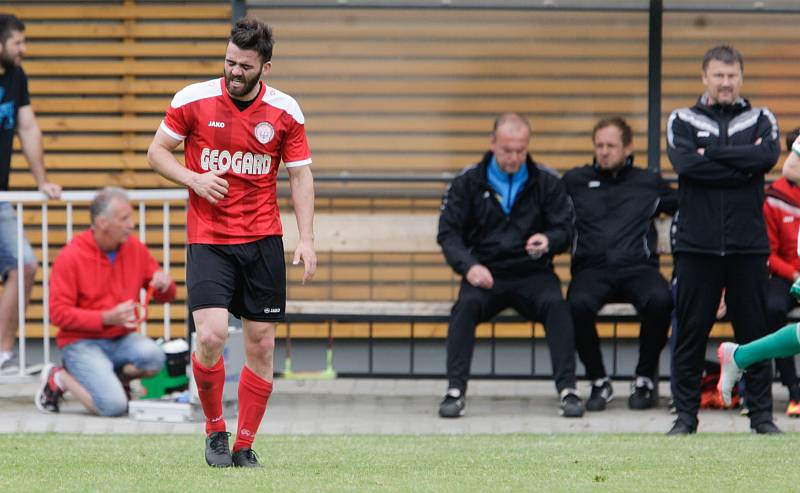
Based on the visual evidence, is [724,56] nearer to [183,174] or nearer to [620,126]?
[620,126]

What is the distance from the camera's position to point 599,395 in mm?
8219

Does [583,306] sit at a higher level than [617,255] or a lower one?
lower

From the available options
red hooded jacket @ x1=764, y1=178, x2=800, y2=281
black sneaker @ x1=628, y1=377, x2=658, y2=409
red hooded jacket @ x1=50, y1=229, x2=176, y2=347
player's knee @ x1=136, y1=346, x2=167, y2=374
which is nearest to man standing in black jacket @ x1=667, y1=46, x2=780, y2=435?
red hooded jacket @ x1=764, y1=178, x2=800, y2=281

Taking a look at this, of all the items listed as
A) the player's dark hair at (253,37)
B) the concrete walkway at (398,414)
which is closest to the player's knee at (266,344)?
the player's dark hair at (253,37)

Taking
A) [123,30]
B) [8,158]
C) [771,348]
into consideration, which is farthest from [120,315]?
[771,348]

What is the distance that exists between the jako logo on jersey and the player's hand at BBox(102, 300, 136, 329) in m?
2.75

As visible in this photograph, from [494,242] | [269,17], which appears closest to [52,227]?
[269,17]

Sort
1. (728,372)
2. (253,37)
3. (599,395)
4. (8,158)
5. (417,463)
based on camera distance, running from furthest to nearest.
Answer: (8,158), (599,395), (728,372), (417,463), (253,37)

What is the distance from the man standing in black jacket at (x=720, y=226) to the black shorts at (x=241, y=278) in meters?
2.39

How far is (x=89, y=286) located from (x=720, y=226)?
3468 mm

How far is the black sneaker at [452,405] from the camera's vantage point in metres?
7.91

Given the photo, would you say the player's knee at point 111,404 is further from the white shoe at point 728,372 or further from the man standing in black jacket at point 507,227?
the white shoe at point 728,372

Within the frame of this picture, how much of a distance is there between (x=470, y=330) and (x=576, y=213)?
0.99m

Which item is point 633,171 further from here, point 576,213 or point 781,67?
point 781,67
